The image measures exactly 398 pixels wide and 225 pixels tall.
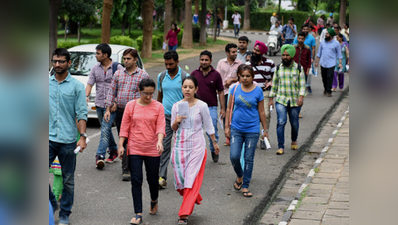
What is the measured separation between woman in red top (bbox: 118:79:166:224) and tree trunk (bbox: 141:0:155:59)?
19.5 m

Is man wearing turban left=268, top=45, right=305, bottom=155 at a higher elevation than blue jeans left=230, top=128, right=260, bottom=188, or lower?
higher

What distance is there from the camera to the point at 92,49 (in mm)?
13719

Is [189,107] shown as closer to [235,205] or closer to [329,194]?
[235,205]

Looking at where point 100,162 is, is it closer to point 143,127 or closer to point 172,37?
point 143,127

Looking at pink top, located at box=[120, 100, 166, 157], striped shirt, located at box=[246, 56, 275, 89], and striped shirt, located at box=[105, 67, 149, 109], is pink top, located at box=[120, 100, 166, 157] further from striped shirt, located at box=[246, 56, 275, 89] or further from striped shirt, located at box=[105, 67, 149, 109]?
striped shirt, located at box=[246, 56, 275, 89]

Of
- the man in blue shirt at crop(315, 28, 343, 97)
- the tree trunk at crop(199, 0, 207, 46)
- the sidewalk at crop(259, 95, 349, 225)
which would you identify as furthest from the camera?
the tree trunk at crop(199, 0, 207, 46)

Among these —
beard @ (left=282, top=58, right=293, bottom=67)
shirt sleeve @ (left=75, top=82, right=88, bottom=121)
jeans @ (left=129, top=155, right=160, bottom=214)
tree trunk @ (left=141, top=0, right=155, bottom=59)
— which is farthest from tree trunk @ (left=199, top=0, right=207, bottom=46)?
shirt sleeve @ (left=75, top=82, right=88, bottom=121)

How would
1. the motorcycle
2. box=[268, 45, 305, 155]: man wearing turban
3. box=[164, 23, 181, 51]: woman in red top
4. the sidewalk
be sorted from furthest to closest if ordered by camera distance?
the motorcycle, box=[164, 23, 181, 51]: woman in red top, box=[268, 45, 305, 155]: man wearing turban, the sidewalk

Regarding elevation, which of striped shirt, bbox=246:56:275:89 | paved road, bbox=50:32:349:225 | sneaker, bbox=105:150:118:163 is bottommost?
paved road, bbox=50:32:349:225

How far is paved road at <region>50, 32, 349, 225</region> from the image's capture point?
6527 millimetres

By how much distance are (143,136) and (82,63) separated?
740cm

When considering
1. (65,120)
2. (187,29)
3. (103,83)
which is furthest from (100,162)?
(187,29)

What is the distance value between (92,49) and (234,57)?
5.36 m

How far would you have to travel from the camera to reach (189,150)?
21.3 ft
